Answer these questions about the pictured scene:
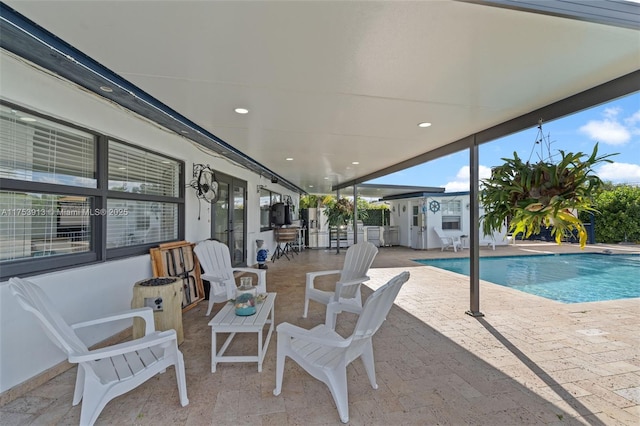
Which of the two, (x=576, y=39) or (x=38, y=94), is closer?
(x=576, y=39)

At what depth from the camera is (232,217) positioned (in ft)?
19.7

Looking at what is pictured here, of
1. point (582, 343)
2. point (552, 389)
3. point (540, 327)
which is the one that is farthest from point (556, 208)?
point (540, 327)

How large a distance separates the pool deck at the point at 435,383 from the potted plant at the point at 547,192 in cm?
121

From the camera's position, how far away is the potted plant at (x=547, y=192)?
5.74 ft

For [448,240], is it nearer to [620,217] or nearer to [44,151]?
[620,217]

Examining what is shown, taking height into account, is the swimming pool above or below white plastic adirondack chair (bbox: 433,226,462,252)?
below

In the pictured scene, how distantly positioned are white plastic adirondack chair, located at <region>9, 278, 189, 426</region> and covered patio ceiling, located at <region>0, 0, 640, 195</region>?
163 centimetres

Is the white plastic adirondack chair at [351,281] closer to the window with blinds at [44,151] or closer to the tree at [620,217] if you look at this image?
the window with blinds at [44,151]

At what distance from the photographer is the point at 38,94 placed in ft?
7.23

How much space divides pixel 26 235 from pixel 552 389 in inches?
169

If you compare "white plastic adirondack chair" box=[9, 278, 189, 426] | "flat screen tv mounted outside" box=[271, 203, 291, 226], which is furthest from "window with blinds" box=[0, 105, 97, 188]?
"flat screen tv mounted outside" box=[271, 203, 291, 226]

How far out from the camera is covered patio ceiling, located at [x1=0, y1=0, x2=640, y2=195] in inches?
59.7

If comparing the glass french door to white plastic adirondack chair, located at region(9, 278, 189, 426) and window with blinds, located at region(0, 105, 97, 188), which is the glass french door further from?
white plastic adirondack chair, located at region(9, 278, 189, 426)

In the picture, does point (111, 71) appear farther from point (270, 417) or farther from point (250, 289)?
point (270, 417)
